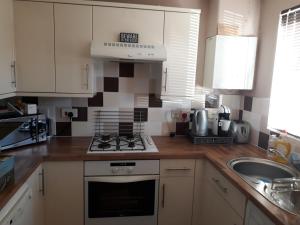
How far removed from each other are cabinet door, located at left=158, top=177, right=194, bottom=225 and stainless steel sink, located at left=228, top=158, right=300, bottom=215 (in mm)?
447

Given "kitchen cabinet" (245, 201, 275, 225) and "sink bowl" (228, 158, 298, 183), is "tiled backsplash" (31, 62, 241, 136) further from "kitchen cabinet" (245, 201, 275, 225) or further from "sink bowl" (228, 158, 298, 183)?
"kitchen cabinet" (245, 201, 275, 225)

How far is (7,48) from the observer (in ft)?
5.71

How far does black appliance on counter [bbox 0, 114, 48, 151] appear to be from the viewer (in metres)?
1.76

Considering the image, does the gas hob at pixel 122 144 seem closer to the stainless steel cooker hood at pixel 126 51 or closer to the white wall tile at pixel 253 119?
the stainless steel cooker hood at pixel 126 51

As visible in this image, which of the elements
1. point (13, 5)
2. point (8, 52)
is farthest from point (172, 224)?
point (13, 5)

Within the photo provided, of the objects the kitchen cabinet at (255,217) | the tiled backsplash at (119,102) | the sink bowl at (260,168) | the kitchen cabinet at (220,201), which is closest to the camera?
the kitchen cabinet at (255,217)

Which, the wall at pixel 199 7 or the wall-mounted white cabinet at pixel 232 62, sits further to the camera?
the wall at pixel 199 7

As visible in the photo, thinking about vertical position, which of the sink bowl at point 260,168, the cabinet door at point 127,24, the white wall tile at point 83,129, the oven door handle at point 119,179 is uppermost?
the cabinet door at point 127,24

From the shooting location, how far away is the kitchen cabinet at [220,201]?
1.43 metres

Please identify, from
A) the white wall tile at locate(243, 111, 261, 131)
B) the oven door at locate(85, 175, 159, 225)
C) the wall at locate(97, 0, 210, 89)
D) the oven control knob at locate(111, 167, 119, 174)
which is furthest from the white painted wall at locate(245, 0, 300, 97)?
the oven control knob at locate(111, 167, 119, 174)

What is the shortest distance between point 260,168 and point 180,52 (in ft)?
3.64

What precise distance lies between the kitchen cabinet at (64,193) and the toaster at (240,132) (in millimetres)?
1353

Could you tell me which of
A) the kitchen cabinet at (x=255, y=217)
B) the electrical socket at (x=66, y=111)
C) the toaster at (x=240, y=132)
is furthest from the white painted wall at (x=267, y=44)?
the electrical socket at (x=66, y=111)

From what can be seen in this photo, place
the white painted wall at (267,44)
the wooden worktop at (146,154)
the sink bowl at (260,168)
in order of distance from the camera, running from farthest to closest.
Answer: the white painted wall at (267,44) < the sink bowl at (260,168) < the wooden worktop at (146,154)
